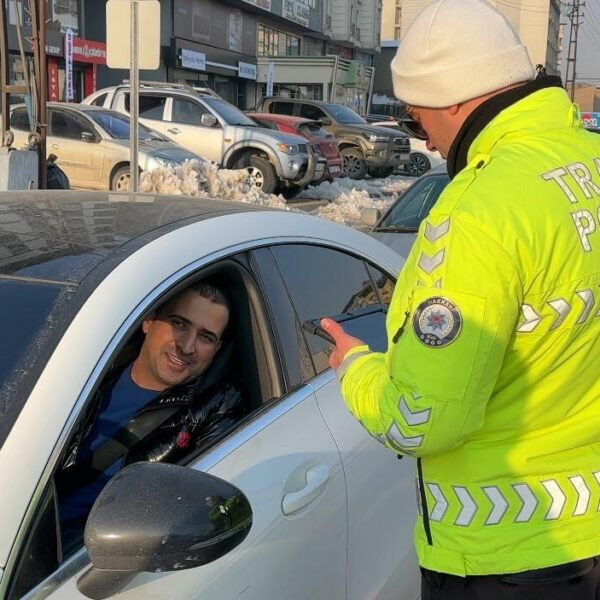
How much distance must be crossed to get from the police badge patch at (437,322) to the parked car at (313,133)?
52.1 feet

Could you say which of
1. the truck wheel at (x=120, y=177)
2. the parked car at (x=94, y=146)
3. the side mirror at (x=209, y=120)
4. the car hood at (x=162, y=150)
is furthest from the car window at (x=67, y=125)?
the side mirror at (x=209, y=120)

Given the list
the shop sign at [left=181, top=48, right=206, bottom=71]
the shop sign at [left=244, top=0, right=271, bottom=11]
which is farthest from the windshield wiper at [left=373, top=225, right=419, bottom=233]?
the shop sign at [left=244, top=0, right=271, bottom=11]

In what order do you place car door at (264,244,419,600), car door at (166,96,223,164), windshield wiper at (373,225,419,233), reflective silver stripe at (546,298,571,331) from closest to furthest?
reflective silver stripe at (546,298,571,331) < car door at (264,244,419,600) < windshield wiper at (373,225,419,233) < car door at (166,96,223,164)

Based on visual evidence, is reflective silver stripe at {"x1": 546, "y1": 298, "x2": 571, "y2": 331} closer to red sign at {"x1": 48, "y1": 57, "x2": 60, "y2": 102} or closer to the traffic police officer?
the traffic police officer

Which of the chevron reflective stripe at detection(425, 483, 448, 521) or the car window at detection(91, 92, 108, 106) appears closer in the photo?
the chevron reflective stripe at detection(425, 483, 448, 521)

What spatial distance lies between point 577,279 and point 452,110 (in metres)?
0.40

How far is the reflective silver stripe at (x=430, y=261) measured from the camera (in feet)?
Answer: 4.63

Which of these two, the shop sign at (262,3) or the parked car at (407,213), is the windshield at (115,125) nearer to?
the parked car at (407,213)

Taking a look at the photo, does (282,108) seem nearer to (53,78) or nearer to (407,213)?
(53,78)

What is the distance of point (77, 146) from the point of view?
13148 millimetres

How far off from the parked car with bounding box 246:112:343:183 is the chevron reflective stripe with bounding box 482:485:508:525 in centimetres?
1579

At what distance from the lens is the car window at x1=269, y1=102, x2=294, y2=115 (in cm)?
2078

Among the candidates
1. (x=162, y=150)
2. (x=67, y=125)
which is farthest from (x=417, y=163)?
(x=67, y=125)

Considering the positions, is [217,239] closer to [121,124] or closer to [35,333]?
[35,333]
